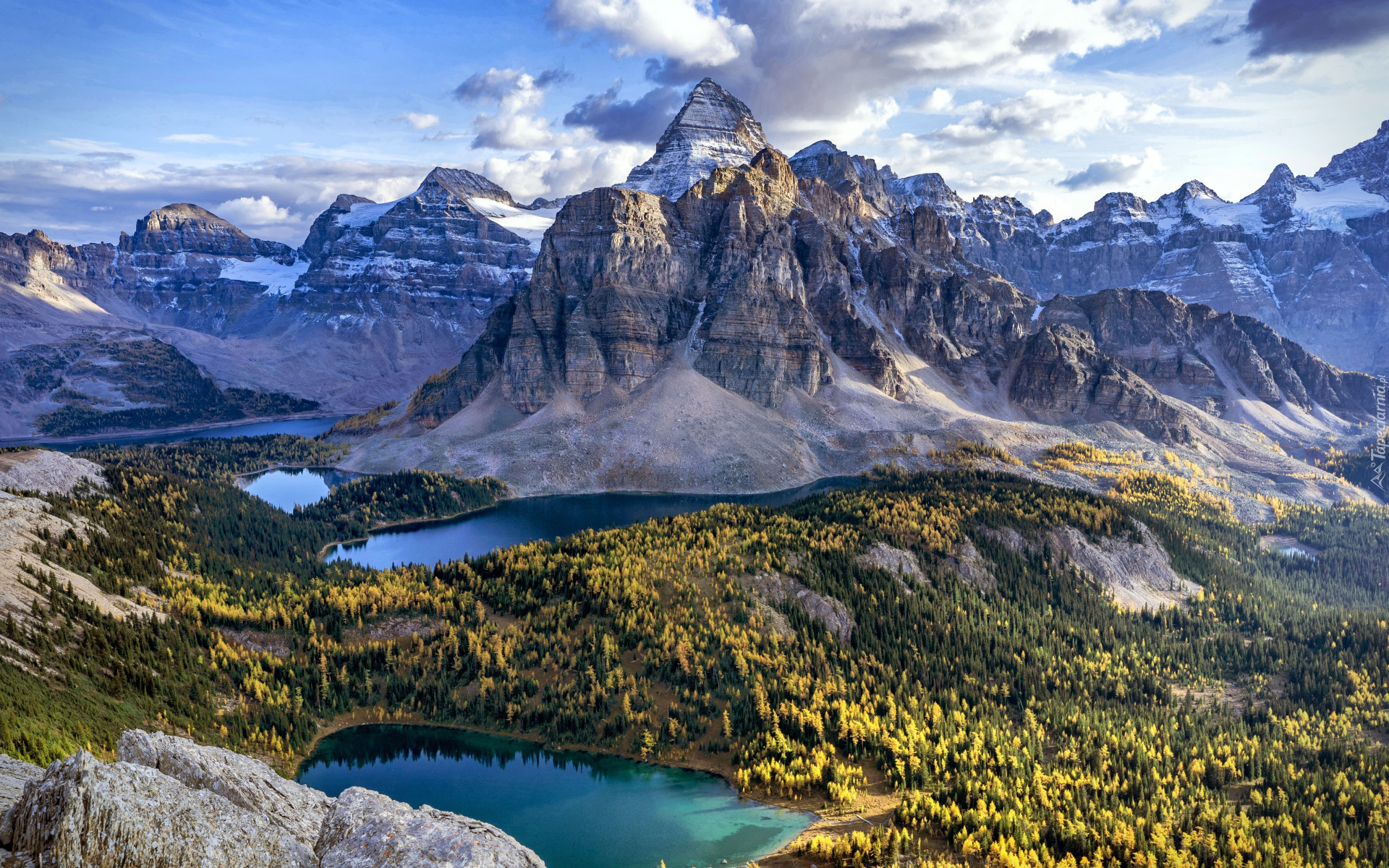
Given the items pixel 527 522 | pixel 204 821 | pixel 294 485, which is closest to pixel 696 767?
pixel 204 821

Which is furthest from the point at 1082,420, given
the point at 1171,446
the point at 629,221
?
the point at 629,221

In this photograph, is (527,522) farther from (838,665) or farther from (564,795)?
(564,795)

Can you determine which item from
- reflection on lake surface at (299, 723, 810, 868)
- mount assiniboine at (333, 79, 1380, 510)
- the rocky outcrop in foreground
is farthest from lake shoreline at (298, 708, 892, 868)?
mount assiniboine at (333, 79, 1380, 510)

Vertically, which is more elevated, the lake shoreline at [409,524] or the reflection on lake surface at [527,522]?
the reflection on lake surface at [527,522]

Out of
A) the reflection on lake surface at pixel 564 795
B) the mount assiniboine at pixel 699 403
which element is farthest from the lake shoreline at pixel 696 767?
the mount assiniboine at pixel 699 403

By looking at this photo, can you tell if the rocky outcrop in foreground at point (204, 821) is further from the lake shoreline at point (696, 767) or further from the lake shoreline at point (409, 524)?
the lake shoreline at point (409, 524)

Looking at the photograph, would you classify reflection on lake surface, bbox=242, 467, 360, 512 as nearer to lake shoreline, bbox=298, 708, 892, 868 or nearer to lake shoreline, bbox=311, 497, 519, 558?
lake shoreline, bbox=311, 497, 519, 558

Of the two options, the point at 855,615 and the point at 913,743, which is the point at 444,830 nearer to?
the point at 913,743
